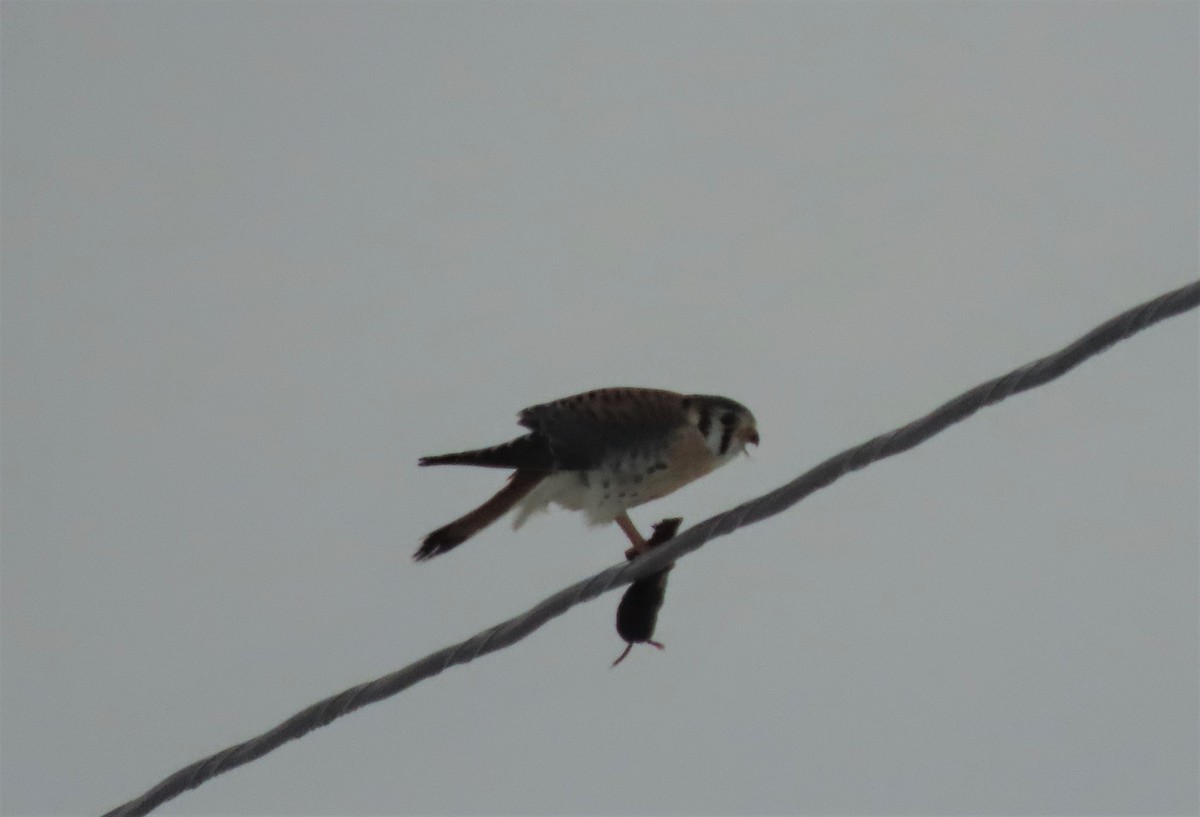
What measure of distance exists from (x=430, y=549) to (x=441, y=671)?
4.27 ft

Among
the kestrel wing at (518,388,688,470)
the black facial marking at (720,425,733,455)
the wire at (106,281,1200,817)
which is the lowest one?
the wire at (106,281,1200,817)

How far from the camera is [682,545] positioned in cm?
383

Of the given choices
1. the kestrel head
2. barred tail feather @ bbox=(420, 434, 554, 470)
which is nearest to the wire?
barred tail feather @ bbox=(420, 434, 554, 470)

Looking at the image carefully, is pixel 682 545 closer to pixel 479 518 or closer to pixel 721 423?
pixel 479 518

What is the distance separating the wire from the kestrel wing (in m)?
1.29

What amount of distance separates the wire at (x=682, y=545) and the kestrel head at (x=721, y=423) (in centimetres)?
148

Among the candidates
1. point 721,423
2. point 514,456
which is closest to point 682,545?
point 514,456

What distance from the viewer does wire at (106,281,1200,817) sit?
299cm

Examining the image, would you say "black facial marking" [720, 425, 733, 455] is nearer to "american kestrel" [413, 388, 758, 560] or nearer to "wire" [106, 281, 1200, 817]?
"american kestrel" [413, 388, 758, 560]

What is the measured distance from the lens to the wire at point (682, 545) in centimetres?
299

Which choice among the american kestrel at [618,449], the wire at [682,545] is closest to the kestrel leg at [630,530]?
the american kestrel at [618,449]

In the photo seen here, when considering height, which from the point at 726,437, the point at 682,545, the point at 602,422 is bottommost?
the point at 682,545

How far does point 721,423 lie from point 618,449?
12.9 inches

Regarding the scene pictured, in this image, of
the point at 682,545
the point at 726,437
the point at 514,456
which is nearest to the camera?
the point at 682,545
